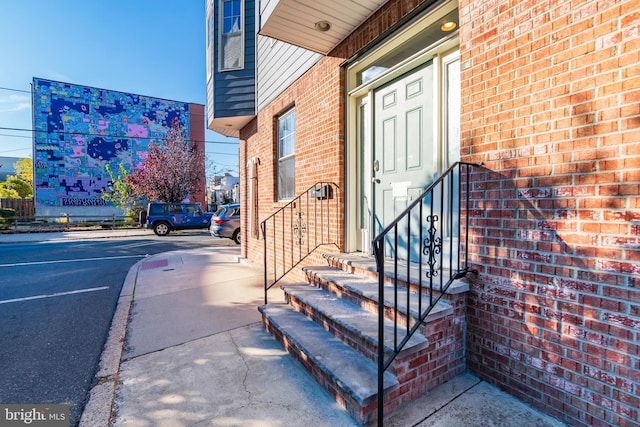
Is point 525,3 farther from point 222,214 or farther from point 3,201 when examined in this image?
point 3,201

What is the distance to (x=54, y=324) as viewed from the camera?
3.65 m

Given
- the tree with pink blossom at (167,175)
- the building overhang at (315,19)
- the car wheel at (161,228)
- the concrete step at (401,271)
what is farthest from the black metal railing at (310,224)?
the tree with pink blossom at (167,175)

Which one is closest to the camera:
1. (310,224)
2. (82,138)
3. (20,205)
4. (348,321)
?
(348,321)

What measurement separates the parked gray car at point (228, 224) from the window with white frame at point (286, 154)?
5.68 metres

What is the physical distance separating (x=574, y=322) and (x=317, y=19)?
3399 mm

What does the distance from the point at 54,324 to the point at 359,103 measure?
174 inches

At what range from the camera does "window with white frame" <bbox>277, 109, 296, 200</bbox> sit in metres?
5.09

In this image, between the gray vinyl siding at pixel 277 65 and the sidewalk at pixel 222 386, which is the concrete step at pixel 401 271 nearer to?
the sidewalk at pixel 222 386

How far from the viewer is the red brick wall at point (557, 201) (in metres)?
1.57

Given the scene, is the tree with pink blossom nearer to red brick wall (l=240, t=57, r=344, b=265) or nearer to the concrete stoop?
red brick wall (l=240, t=57, r=344, b=265)

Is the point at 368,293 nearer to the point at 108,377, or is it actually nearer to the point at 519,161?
the point at 519,161

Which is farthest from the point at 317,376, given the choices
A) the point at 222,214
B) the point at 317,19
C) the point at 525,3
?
the point at 222,214

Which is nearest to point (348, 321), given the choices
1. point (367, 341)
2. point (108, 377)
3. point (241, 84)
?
point (367, 341)

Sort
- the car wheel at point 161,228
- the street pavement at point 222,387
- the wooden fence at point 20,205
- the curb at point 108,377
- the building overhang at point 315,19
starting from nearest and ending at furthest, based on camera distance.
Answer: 1. the street pavement at point 222,387
2. the curb at point 108,377
3. the building overhang at point 315,19
4. the car wheel at point 161,228
5. the wooden fence at point 20,205
